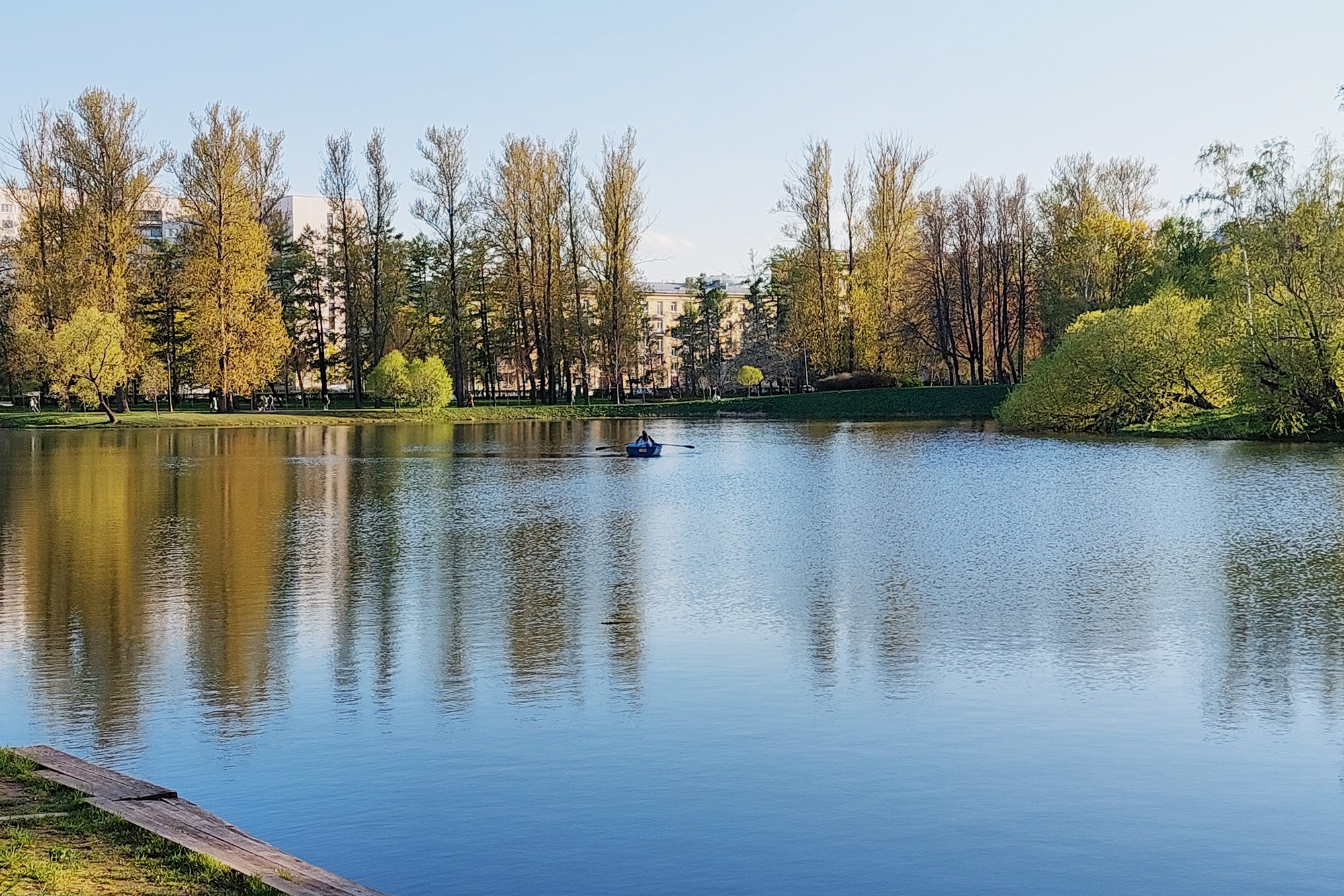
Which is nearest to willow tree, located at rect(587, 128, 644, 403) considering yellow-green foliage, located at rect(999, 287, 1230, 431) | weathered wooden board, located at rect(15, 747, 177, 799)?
yellow-green foliage, located at rect(999, 287, 1230, 431)

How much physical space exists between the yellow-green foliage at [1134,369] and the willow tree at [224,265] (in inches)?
1477

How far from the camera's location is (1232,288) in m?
41.8

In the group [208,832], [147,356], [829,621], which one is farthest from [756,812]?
[147,356]

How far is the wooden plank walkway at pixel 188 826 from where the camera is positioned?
18.9ft

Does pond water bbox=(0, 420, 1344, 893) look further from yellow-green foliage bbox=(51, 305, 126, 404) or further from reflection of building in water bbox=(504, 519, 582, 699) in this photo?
yellow-green foliage bbox=(51, 305, 126, 404)

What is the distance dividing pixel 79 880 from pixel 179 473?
93.8 feet

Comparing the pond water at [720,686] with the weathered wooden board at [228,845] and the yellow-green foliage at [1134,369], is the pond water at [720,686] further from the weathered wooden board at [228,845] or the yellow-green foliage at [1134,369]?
the yellow-green foliage at [1134,369]

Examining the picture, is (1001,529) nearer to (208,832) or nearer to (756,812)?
(756,812)

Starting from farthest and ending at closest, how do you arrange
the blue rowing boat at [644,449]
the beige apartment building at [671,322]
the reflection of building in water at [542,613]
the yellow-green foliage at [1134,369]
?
the beige apartment building at [671,322] < the yellow-green foliage at [1134,369] < the blue rowing boat at [644,449] < the reflection of building in water at [542,613]

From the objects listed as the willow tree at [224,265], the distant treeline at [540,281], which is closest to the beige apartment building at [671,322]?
the distant treeline at [540,281]

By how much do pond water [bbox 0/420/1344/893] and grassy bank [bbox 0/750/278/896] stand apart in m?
1.11

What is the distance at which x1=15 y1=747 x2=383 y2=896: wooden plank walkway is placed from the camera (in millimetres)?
5766

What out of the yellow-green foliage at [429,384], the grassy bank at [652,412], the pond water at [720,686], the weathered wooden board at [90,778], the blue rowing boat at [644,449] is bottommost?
the pond water at [720,686]

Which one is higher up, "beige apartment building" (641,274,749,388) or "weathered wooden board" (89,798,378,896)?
"beige apartment building" (641,274,749,388)
